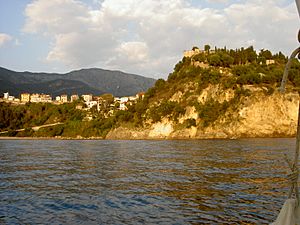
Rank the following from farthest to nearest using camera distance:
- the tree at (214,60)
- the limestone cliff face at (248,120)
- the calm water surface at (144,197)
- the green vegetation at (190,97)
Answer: the tree at (214,60), the green vegetation at (190,97), the limestone cliff face at (248,120), the calm water surface at (144,197)

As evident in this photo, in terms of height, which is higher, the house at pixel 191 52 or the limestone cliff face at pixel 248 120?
the house at pixel 191 52

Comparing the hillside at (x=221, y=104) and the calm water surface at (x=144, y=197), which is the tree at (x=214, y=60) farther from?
the calm water surface at (x=144, y=197)

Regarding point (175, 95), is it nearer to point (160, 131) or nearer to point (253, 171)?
point (160, 131)

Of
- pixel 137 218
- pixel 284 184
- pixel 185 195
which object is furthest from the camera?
pixel 284 184

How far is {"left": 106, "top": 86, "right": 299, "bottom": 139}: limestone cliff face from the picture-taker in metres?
→ 107

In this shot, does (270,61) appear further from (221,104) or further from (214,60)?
(221,104)

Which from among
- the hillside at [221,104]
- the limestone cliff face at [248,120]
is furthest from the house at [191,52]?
the limestone cliff face at [248,120]

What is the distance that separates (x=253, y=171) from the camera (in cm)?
2552

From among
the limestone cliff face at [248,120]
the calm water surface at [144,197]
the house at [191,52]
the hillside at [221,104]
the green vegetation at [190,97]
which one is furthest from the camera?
the house at [191,52]

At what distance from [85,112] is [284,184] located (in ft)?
512

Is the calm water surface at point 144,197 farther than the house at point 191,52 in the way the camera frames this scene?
No

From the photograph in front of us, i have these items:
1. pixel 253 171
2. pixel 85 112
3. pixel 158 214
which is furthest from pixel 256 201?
pixel 85 112

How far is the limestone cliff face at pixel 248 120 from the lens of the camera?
350 feet

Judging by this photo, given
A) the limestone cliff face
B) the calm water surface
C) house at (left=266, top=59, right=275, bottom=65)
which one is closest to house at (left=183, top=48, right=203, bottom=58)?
house at (left=266, top=59, right=275, bottom=65)
